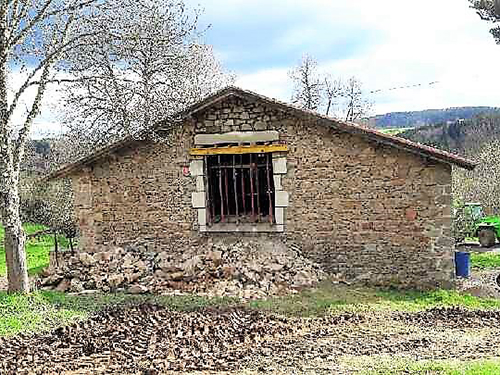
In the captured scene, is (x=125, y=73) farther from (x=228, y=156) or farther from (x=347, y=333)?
(x=347, y=333)

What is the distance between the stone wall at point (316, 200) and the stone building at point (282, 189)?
2 centimetres

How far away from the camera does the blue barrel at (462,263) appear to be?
39.6 feet

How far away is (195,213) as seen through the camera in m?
11.9

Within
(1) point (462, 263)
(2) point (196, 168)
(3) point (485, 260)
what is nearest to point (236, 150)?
(2) point (196, 168)

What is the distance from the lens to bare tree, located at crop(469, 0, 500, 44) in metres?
18.6

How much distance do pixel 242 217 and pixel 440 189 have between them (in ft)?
14.4

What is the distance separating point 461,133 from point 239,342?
3043 centimetres

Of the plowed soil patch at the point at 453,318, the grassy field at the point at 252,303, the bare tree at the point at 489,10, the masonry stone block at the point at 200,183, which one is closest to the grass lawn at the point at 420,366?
the plowed soil patch at the point at 453,318

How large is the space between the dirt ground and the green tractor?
9.47 meters

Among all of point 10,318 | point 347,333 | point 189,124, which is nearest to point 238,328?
point 347,333

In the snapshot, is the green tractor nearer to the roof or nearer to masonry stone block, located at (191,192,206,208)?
the roof

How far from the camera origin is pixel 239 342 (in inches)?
293

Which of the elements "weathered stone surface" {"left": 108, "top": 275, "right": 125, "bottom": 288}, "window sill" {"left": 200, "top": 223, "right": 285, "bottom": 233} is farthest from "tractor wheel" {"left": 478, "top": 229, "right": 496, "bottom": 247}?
"weathered stone surface" {"left": 108, "top": 275, "right": 125, "bottom": 288}

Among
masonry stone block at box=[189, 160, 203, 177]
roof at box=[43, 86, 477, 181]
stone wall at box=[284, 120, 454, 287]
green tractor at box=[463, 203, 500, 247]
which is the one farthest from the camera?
green tractor at box=[463, 203, 500, 247]
